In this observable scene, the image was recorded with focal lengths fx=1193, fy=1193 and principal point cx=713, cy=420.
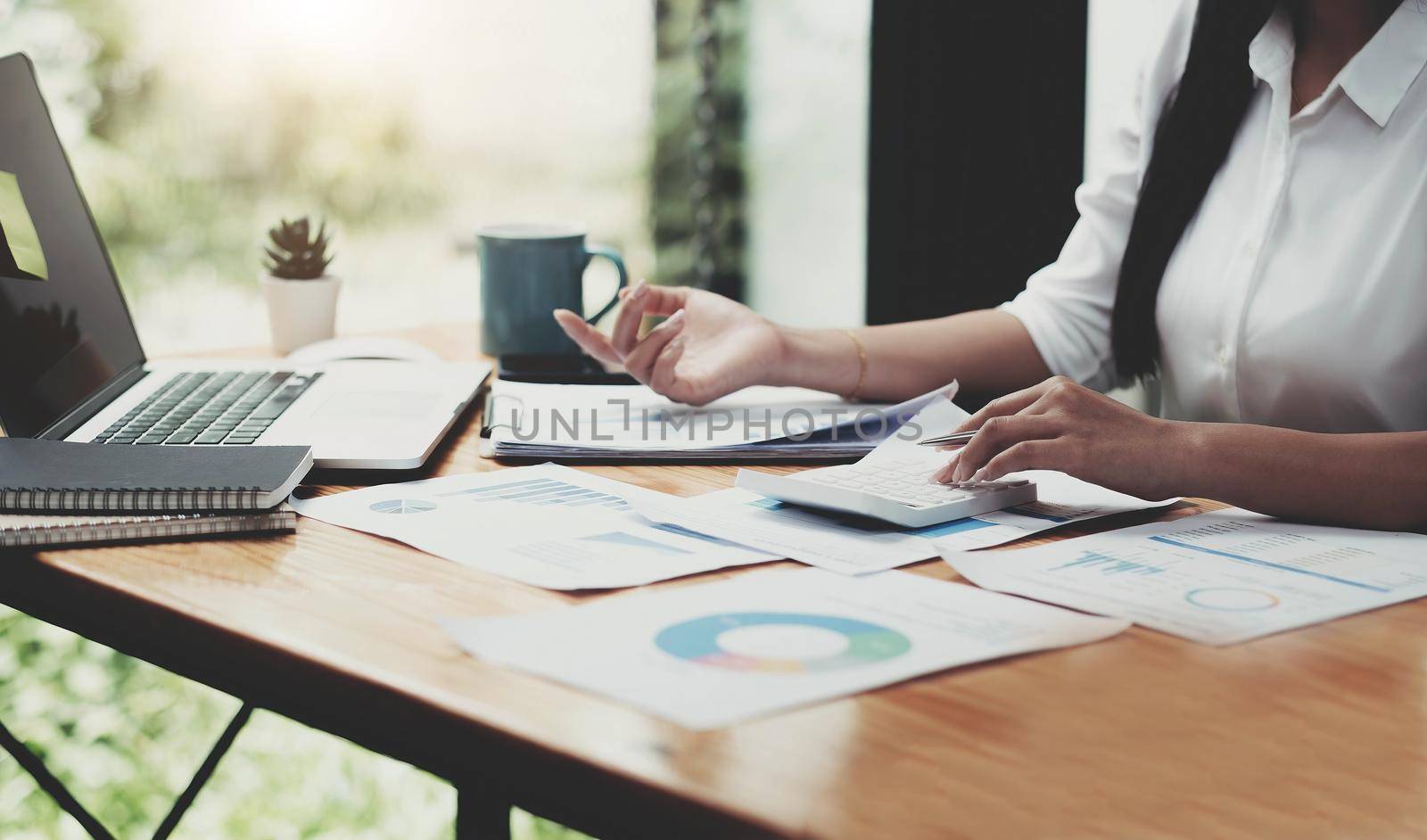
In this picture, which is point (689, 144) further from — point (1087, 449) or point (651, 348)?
point (1087, 449)

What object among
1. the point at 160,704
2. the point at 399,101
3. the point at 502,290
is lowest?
the point at 160,704

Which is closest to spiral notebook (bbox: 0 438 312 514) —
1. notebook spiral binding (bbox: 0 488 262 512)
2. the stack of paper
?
notebook spiral binding (bbox: 0 488 262 512)

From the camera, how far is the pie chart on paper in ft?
2.40

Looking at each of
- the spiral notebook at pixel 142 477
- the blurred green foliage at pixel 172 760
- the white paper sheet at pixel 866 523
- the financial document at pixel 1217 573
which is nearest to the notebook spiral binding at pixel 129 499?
the spiral notebook at pixel 142 477

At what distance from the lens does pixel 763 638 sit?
1.69 feet

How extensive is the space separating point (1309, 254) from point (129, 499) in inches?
35.2

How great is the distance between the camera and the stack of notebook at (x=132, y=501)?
65 centimetres

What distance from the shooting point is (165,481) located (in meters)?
0.68

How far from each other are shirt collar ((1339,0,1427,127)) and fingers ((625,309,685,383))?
1.88 feet

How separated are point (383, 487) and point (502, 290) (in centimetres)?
51

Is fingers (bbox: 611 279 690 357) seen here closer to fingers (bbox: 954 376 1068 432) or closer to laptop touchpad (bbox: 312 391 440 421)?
laptop touchpad (bbox: 312 391 440 421)

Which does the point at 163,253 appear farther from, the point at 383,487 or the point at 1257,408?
the point at 1257,408

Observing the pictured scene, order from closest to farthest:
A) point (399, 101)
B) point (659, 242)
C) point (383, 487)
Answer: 1. point (383, 487)
2. point (399, 101)
3. point (659, 242)

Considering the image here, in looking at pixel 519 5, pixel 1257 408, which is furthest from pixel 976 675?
pixel 519 5
